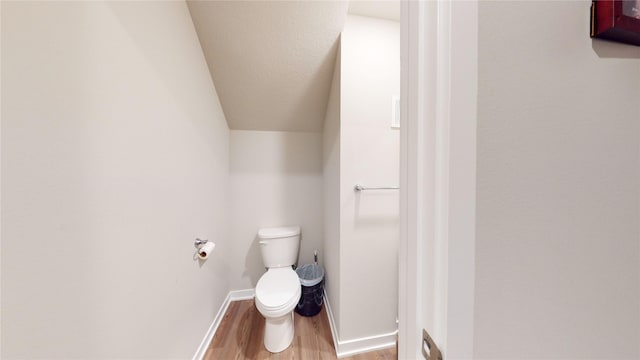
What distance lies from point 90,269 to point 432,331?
897 millimetres

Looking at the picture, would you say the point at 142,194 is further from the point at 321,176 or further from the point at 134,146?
the point at 321,176

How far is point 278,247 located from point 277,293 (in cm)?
45

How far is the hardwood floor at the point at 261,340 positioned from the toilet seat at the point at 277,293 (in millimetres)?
308

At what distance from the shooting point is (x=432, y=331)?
0.33 m

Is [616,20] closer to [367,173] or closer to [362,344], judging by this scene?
[367,173]

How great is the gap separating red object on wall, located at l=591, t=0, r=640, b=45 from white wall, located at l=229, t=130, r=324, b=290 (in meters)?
1.69

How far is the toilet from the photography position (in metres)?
1.28

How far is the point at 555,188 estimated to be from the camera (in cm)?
35

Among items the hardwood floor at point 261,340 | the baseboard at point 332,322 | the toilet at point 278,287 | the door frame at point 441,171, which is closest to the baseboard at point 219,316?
the hardwood floor at point 261,340

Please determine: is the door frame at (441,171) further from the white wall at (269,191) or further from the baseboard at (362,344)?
the white wall at (269,191)

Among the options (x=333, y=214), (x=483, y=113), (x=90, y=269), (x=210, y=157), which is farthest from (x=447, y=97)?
(x=210, y=157)

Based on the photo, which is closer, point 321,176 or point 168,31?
point 168,31

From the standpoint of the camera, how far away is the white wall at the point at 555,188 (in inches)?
12.3

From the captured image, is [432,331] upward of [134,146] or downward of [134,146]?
downward
